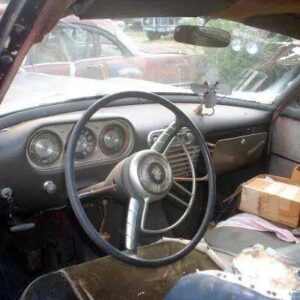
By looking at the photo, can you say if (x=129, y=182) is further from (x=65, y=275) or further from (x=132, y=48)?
(x=132, y=48)

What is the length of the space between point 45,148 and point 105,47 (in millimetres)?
1883

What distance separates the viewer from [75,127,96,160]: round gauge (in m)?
2.49

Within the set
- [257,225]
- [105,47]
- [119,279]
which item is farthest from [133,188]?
[105,47]

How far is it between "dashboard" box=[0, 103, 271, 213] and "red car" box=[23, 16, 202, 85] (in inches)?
15.1

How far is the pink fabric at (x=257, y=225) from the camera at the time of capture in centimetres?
267

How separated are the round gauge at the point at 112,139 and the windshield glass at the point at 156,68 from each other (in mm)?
250

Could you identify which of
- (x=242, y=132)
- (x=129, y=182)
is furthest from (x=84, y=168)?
(x=242, y=132)

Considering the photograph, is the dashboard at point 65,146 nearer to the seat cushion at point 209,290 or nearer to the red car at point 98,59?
the red car at point 98,59

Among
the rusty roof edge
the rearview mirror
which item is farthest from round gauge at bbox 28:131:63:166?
the rusty roof edge

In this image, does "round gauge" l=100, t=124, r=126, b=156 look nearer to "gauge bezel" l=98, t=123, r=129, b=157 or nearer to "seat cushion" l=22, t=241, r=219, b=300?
"gauge bezel" l=98, t=123, r=129, b=157

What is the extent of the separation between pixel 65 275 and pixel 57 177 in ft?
1.66

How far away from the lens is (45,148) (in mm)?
2434

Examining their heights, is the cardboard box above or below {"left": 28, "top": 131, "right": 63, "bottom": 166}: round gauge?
below

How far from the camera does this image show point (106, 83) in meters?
3.10
